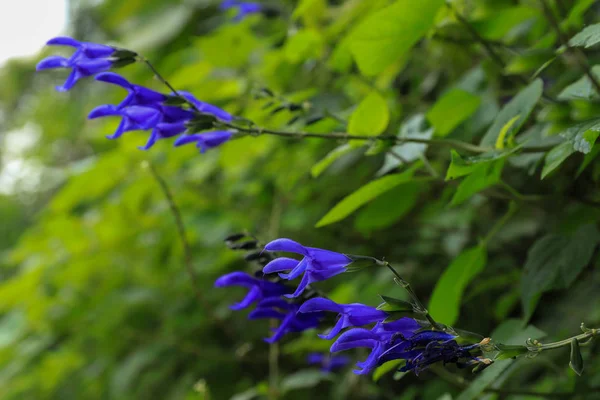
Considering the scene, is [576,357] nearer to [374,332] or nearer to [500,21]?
[374,332]

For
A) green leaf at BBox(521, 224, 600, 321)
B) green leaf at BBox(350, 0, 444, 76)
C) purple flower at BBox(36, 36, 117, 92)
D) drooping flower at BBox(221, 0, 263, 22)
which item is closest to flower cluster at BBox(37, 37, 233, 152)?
purple flower at BBox(36, 36, 117, 92)

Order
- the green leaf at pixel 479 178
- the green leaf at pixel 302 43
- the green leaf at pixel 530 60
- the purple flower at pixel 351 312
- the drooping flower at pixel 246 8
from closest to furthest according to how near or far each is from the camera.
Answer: the purple flower at pixel 351 312 < the green leaf at pixel 479 178 < the green leaf at pixel 530 60 < the green leaf at pixel 302 43 < the drooping flower at pixel 246 8

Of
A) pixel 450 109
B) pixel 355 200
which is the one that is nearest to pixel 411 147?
pixel 450 109

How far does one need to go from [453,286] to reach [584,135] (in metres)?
0.38

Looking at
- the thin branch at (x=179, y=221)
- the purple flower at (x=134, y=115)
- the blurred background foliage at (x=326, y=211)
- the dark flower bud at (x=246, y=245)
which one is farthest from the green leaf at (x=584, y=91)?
the thin branch at (x=179, y=221)

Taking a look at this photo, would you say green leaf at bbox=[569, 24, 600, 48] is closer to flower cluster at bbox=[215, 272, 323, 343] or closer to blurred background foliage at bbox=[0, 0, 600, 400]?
blurred background foliage at bbox=[0, 0, 600, 400]

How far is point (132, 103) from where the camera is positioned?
37.4 inches

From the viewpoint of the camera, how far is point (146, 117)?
0.97 metres

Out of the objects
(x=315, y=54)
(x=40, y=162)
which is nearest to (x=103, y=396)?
(x=40, y=162)

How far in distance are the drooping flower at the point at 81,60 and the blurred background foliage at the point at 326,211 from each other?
0.31 metres

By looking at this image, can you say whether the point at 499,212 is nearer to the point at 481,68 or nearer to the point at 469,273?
the point at 481,68

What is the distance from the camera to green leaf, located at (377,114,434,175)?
3.64 ft

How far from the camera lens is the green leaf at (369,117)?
1.02 meters

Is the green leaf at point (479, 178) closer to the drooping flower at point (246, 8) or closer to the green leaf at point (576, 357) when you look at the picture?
the green leaf at point (576, 357)
